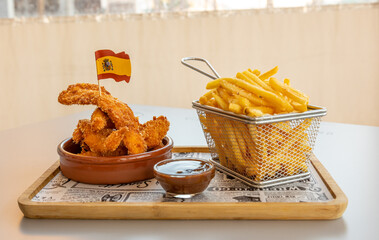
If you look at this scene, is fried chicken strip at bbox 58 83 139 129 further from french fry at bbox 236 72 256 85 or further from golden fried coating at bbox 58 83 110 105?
french fry at bbox 236 72 256 85

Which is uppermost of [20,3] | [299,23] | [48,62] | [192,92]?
[20,3]

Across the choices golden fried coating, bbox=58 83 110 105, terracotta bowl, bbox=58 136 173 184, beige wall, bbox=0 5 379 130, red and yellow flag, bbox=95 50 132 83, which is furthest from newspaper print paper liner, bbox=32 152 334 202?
beige wall, bbox=0 5 379 130

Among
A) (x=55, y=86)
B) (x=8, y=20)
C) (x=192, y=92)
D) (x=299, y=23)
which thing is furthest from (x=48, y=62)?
(x=299, y=23)

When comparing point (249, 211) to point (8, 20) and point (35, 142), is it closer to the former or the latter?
point (35, 142)

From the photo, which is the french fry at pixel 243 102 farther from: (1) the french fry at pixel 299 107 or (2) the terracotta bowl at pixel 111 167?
(2) the terracotta bowl at pixel 111 167

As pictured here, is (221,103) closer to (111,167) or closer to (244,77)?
(244,77)

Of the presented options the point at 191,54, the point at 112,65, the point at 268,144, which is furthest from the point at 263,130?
the point at 191,54

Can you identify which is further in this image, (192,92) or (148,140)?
(192,92)

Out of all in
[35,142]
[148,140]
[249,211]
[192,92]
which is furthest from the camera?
[192,92]
